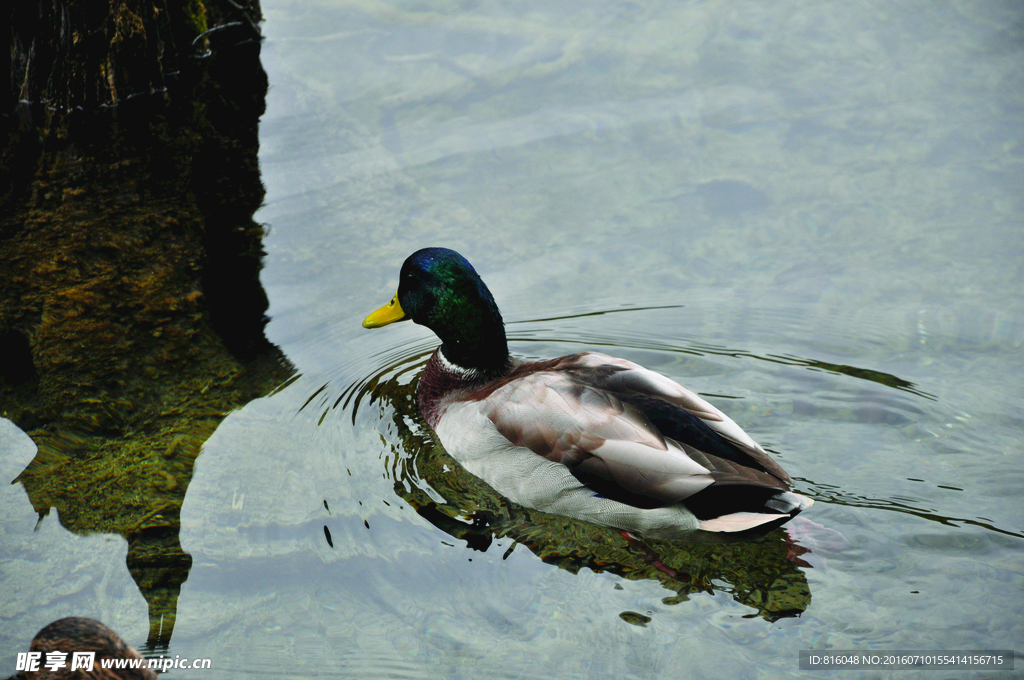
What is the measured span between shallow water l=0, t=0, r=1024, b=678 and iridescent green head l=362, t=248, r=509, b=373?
541 millimetres

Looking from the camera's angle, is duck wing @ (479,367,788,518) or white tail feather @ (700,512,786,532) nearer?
white tail feather @ (700,512,786,532)

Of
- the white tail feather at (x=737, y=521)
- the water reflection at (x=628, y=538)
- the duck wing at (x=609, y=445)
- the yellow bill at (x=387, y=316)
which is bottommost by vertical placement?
the water reflection at (x=628, y=538)

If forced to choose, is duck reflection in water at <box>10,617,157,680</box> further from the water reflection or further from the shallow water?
the water reflection

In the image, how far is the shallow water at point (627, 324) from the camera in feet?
12.6

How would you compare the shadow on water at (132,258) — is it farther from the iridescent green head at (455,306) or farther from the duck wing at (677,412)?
the duck wing at (677,412)

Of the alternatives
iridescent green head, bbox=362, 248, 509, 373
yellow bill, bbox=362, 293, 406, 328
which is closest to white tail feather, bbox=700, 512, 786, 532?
iridescent green head, bbox=362, 248, 509, 373

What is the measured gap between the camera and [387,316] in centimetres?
517

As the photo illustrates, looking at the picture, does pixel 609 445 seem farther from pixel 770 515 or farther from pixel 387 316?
pixel 387 316

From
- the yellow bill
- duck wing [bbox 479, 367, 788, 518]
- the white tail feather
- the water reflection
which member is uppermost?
the yellow bill

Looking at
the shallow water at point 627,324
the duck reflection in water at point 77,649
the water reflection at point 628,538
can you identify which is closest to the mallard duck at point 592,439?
the water reflection at point 628,538

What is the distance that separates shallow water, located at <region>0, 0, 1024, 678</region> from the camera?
3854mm

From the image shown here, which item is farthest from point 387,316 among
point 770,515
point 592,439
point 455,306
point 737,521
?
point 770,515

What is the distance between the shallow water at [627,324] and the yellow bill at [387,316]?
19.2 inches

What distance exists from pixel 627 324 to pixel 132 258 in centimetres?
324
